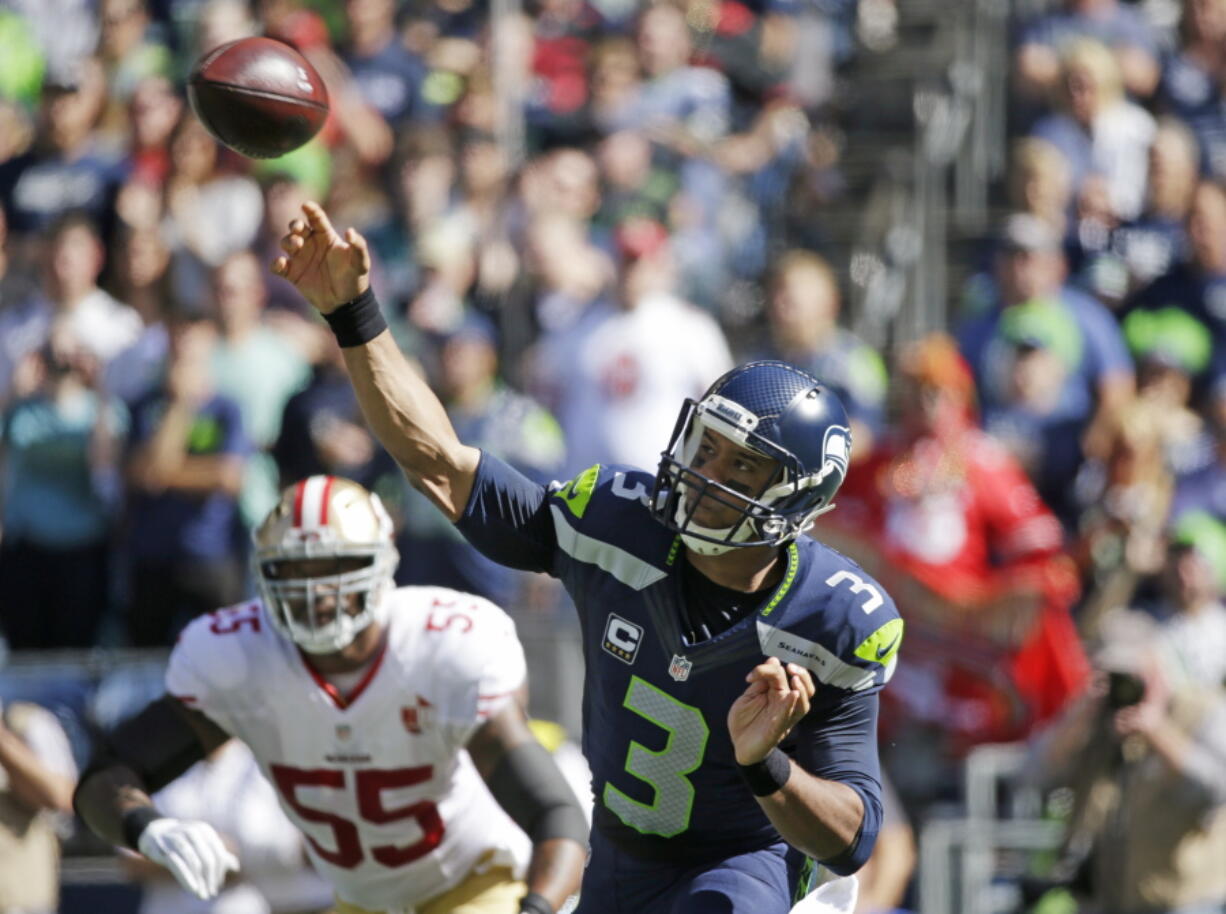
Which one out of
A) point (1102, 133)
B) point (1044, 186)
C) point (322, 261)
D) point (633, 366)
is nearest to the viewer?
point (322, 261)

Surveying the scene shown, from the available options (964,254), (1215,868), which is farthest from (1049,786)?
(964,254)

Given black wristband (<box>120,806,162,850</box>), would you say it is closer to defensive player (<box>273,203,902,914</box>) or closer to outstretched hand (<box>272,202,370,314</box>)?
defensive player (<box>273,203,902,914</box>)

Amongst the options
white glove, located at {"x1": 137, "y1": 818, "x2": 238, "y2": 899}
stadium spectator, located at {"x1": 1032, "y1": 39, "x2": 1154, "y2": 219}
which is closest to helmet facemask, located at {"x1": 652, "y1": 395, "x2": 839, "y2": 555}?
white glove, located at {"x1": 137, "y1": 818, "x2": 238, "y2": 899}

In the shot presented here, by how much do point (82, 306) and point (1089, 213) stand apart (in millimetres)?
4139

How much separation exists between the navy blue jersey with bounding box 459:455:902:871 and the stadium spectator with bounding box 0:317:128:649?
403 cm

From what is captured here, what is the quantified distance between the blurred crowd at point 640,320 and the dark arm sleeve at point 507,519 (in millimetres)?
3024

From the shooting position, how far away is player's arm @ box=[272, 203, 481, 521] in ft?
14.6

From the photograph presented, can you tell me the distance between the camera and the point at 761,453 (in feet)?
14.4

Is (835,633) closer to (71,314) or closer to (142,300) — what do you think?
(71,314)

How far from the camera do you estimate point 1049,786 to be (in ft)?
24.1

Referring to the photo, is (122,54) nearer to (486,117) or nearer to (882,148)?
(486,117)

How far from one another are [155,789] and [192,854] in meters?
0.59

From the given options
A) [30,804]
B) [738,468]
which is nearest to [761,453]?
[738,468]

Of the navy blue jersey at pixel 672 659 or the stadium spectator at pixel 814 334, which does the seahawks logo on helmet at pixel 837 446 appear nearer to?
the navy blue jersey at pixel 672 659
